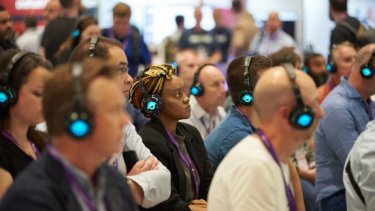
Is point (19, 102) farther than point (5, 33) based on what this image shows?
No

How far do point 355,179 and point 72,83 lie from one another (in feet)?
6.81

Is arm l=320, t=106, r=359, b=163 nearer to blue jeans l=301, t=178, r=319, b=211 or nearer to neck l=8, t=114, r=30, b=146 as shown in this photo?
blue jeans l=301, t=178, r=319, b=211

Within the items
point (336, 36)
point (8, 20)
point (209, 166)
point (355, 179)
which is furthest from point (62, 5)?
point (355, 179)

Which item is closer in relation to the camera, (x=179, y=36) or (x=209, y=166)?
(x=209, y=166)

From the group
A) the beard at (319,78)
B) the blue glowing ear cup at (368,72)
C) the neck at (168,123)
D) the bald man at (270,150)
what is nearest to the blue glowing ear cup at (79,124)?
the bald man at (270,150)

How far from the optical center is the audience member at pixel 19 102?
10.5 feet

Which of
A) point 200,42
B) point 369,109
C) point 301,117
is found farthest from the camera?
point 200,42

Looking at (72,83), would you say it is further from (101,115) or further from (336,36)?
(336,36)

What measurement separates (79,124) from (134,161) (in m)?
1.48

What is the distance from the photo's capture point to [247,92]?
4293 millimetres

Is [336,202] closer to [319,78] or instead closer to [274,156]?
[274,156]

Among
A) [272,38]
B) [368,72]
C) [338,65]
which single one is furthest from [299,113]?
[272,38]

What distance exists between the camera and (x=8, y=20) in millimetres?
6895

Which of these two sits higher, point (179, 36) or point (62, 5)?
point (62, 5)
